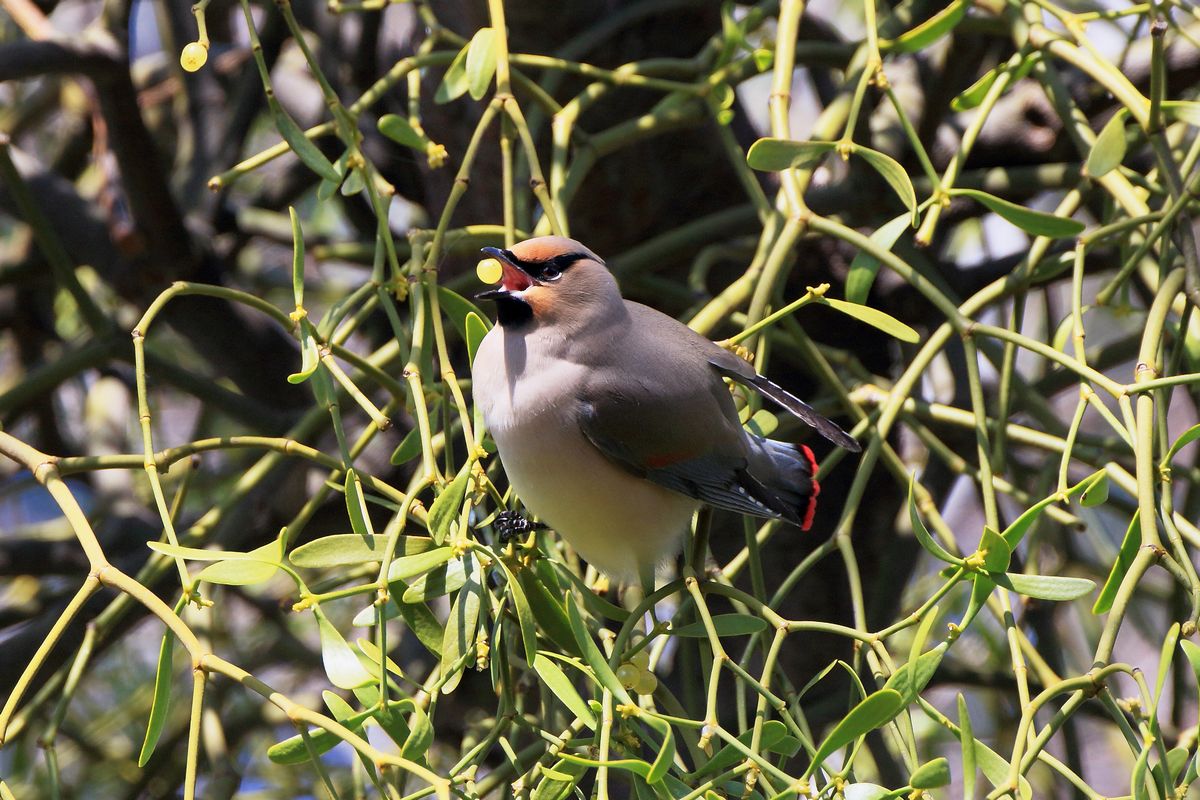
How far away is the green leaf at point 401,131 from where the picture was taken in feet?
4.73

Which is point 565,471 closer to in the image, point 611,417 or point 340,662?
point 611,417

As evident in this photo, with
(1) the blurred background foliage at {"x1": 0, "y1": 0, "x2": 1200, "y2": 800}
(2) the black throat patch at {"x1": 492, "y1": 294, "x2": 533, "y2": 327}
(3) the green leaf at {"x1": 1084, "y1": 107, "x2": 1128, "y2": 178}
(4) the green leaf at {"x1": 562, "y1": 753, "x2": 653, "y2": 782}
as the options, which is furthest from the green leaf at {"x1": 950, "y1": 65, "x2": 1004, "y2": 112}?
(4) the green leaf at {"x1": 562, "y1": 753, "x2": 653, "y2": 782}

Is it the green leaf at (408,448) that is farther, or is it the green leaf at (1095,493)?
the green leaf at (408,448)

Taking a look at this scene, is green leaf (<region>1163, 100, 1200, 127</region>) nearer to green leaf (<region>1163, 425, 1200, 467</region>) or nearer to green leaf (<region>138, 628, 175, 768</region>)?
green leaf (<region>1163, 425, 1200, 467</region>)

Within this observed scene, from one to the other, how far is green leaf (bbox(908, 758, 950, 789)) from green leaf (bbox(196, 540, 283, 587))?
19.8 inches

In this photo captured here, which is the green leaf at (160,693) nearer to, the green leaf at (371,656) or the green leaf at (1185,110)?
the green leaf at (371,656)

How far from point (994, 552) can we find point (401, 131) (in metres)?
0.77

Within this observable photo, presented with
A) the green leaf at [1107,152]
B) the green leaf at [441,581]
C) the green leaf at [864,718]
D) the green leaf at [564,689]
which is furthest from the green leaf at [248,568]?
the green leaf at [1107,152]

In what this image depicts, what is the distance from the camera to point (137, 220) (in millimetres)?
2080

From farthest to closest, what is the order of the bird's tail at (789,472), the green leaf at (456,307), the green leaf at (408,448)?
the bird's tail at (789,472) < the green leaf at (456,307) < the green leaf at (408,448)

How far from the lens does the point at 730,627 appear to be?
1.19 m

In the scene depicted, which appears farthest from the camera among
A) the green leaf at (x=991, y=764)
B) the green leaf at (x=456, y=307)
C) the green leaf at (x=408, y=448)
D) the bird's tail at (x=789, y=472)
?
the bird's tail at (x=789, y=472)

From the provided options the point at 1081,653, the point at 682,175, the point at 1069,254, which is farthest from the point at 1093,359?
the point at 1081,653

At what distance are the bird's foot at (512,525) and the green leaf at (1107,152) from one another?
0.68m
